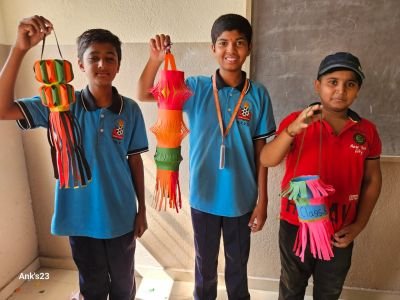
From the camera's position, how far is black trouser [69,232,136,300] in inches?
48.6

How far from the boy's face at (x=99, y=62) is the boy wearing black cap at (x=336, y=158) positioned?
61cm

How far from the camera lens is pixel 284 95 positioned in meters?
1.57

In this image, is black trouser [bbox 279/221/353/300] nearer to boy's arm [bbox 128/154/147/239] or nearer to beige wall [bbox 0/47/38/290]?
boy's arm [bbox 128/154/147/239]

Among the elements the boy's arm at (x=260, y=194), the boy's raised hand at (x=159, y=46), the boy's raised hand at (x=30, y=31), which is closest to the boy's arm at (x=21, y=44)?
the boy's raised hand at (x=30, y=31)

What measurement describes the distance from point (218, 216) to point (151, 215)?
2.10 feet

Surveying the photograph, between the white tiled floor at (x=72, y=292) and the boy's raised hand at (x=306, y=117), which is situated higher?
the boy's raised hand at (x=306, y=117)

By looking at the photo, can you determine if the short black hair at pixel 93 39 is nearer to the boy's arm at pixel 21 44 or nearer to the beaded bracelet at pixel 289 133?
the boy's arm at pixel 21 44

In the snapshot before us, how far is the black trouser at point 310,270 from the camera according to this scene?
1271 millimetres

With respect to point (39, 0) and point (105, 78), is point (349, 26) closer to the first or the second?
point (105, 78)

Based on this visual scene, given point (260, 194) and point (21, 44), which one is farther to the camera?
point (260, 194)

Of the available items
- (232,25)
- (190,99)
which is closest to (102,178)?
(190,99)

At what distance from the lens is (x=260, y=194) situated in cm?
128

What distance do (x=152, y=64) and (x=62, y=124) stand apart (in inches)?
14.5

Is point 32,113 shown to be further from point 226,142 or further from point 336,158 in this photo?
point 336,158
